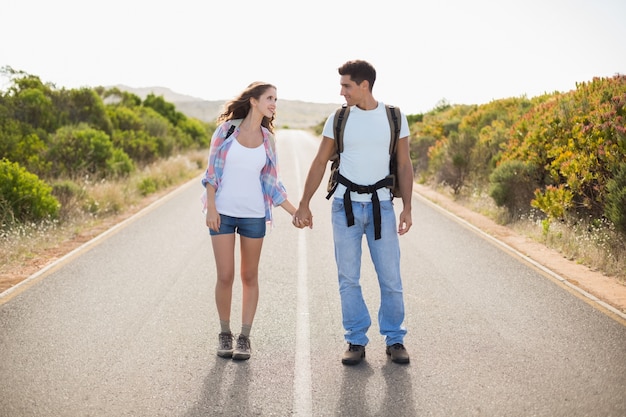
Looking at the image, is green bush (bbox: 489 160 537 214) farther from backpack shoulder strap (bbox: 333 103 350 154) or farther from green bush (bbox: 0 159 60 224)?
backpack shoulder strap (bbox: 333 103 350 154)

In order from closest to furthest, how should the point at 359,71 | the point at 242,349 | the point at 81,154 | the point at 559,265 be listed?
1. the point at 359,71
2. the point at 242,349
3. the point at 559,265
4. the point at 81,154

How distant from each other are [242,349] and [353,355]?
897 millimetres

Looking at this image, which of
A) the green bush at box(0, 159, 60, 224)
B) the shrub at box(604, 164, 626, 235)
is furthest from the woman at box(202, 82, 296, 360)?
the green bush at box(0, 159, 60, 224)

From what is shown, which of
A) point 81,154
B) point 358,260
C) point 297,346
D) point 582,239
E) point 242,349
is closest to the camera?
point 358,260

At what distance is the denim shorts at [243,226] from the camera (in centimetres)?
532

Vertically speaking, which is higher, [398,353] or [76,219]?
[398,353]

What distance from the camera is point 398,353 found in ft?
17.6

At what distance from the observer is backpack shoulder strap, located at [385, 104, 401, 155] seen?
515cm

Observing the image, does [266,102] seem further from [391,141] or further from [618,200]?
[618,200]

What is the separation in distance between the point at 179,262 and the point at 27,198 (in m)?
4.31

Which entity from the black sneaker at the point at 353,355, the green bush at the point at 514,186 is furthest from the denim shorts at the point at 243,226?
the green bush at the point at 514,186

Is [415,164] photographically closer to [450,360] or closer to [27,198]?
[27,198]

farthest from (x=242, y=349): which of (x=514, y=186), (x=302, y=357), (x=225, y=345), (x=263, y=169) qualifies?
(x=514, y=186)

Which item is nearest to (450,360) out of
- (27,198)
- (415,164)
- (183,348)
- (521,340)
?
(521,340)
